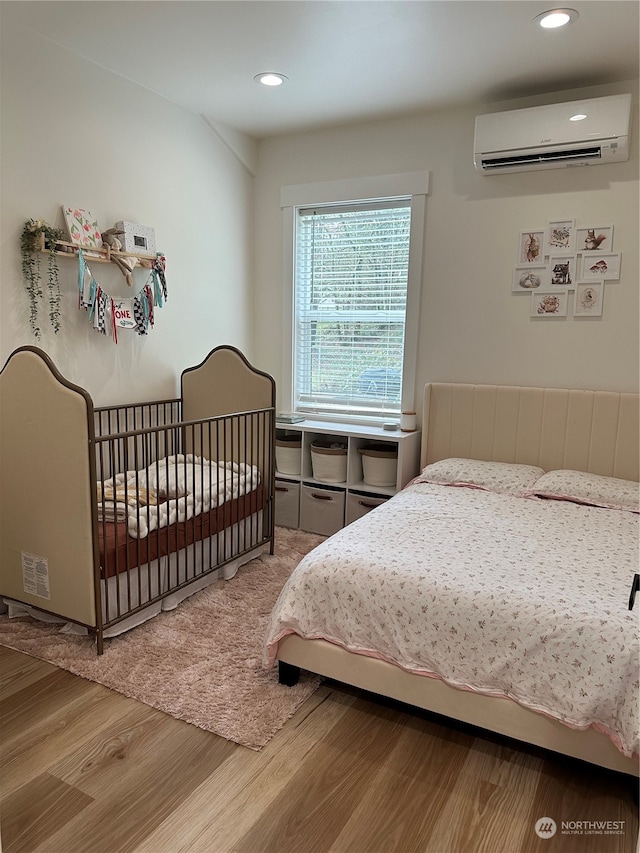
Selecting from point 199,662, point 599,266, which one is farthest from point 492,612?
point 599,266

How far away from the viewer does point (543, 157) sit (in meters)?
3.13

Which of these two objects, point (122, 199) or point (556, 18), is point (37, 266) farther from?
point (556, 18)

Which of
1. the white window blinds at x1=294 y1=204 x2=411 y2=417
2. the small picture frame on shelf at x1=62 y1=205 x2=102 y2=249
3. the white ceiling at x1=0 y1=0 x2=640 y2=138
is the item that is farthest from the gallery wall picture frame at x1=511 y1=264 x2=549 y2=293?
the small picture frame on shelf at x1=62 y1=205 x2=102 y2=249

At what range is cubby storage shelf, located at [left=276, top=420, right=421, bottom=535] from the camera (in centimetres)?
362

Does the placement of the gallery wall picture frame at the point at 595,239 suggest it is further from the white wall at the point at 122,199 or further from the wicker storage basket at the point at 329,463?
the white wall at the point at 122,199

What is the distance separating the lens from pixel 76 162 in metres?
2.95

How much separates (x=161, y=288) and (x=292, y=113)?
1.32m

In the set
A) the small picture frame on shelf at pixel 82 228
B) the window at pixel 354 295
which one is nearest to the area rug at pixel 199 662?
the window at pixel 354 295

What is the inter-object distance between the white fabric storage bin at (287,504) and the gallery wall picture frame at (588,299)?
197 centimetres

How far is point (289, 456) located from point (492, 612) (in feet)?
7.33

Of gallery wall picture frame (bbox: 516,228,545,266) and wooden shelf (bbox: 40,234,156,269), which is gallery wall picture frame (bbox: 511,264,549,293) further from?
wooden shelf (bbox: 40,234,156,269)

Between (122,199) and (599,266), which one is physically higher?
(122,199)

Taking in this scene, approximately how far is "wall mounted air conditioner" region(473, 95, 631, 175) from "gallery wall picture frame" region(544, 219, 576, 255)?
29 centimetres

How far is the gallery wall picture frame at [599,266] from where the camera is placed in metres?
3.15
